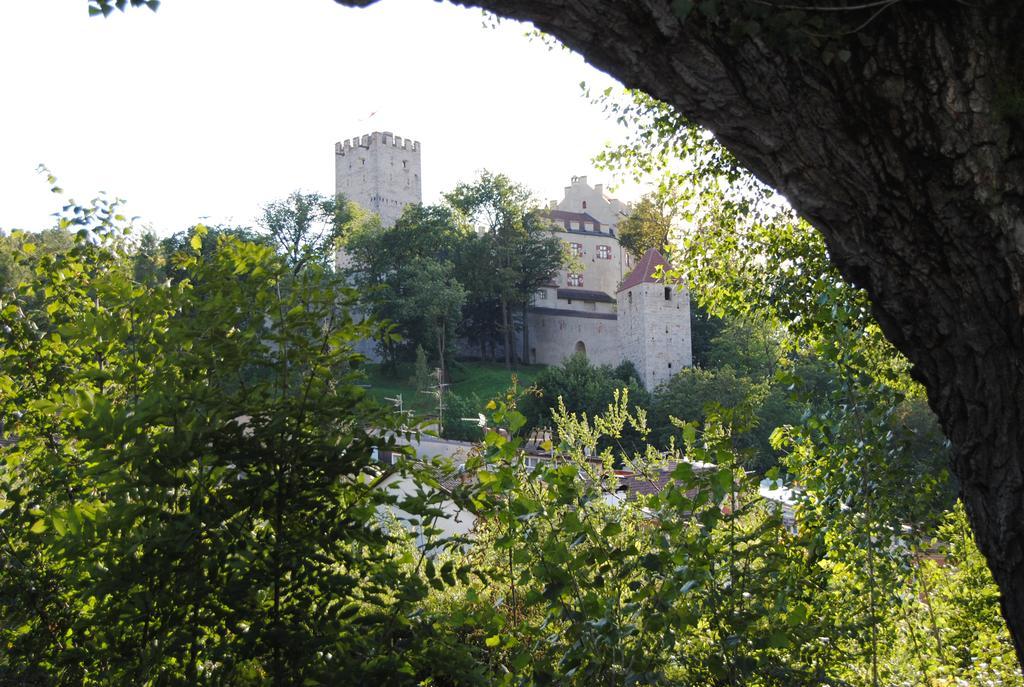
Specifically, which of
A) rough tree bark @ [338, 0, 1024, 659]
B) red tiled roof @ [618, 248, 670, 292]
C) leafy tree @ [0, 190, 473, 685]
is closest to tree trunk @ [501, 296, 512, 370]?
red tiled roof @ [618, 248, 670, 292]

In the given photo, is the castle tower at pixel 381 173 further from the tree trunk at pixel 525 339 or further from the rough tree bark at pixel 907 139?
the rough tree bark at pixel 907 139

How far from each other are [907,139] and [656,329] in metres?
50.3

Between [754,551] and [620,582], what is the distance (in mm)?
372

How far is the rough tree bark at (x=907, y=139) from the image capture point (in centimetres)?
231

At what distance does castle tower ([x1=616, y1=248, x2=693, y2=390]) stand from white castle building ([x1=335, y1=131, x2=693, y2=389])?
5 centimetres

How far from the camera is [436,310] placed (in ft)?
168

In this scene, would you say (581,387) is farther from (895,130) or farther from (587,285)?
(895,130)

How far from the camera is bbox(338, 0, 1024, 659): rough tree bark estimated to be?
7.58 feet

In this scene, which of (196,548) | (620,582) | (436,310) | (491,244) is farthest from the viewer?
(491,244)

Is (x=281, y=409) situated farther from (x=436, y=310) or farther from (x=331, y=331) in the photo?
(x=436, y=310)

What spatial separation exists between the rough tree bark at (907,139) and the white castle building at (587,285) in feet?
144

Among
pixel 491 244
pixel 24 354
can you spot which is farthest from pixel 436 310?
pixel 24 354

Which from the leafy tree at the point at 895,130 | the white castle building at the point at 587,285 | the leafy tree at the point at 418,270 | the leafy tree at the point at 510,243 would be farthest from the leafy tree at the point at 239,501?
the leafy tree at the point at 510,243

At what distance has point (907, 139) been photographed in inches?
91.2
